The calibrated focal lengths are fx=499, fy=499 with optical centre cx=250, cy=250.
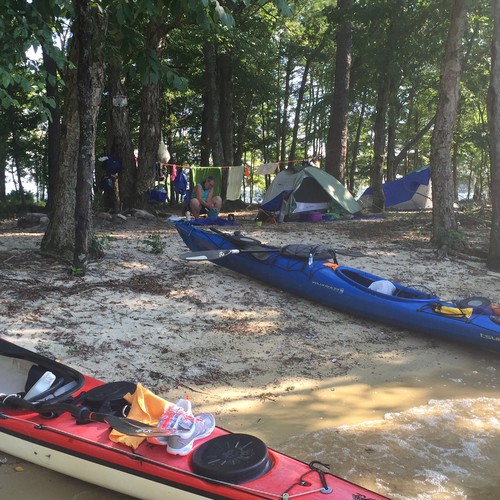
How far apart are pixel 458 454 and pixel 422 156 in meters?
31.0

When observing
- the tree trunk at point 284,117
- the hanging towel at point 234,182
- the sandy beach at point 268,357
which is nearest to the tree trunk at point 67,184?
the sandy beach at point 268,357

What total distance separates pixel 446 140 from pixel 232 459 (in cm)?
818

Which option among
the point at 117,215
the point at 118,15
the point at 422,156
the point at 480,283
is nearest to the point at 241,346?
the point at 118,15

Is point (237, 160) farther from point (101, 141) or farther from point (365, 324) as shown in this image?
point (365, 324)

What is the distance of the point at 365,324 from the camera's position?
6.30m

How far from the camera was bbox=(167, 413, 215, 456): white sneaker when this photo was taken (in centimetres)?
288

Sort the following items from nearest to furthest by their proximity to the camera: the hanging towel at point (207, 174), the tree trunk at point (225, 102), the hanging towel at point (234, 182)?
the hanging towel at point (207, 174) → the hanging towel at point (234, 182) → the tree trunk at point (225, 102)

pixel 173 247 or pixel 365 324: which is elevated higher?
pixel 173 247

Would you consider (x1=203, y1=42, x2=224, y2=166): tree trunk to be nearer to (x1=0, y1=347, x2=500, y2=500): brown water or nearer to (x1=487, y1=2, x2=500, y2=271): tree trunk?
(x1=487, y1=2, x2=500, y2=271): tree trunk

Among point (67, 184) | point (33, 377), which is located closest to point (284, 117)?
point (67, 184)

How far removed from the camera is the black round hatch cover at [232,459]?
2.66 meters

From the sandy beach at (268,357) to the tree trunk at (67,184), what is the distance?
0.34m

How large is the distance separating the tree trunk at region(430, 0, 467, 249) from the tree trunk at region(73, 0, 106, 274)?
620cm

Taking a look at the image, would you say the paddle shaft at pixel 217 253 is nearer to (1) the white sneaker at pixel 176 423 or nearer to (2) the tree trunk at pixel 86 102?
(2) the tree trunk at pixel 86 102
